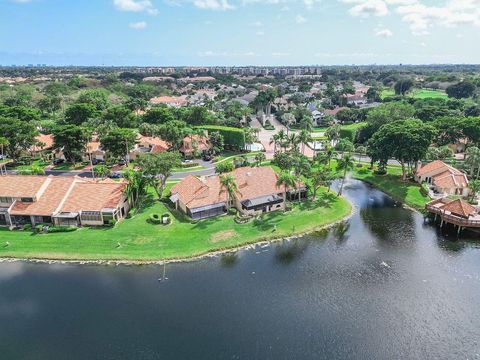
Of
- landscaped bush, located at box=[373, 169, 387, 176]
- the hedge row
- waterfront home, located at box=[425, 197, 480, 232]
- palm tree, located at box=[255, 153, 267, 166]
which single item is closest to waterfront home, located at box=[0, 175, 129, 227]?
palm tree, located at box=[255, 153, 267, 166]

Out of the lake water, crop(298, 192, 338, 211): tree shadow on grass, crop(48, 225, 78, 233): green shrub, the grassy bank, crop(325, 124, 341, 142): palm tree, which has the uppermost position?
crop(325, 124, 341, 142): palm tree

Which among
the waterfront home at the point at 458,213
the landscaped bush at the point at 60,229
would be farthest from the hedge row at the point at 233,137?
the landscaped bush at the point at 60,229

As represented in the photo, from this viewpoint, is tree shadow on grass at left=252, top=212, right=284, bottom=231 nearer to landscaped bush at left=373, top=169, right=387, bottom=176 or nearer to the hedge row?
landscaped bush at left=373, top=169, right=387, bottom=176

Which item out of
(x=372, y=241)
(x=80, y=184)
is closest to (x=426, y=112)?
(x=372, y=241)

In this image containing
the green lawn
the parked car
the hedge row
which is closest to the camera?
the green lawn

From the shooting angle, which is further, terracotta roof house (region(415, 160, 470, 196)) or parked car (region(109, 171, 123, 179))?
parked car (region(109, 171, 123, 179))

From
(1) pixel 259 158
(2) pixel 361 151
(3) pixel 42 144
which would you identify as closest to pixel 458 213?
(2) pixel 361 151

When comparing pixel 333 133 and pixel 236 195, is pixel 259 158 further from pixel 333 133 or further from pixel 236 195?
pixel 333 133

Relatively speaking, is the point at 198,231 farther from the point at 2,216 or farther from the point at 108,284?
the point at 2,216
